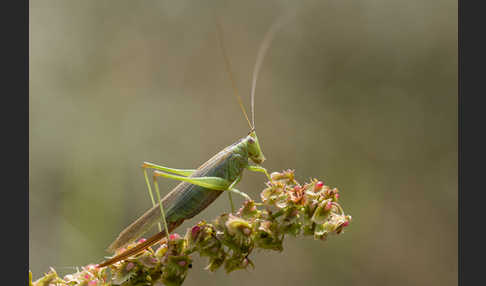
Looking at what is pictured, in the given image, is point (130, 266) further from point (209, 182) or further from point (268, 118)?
point (268, 118)

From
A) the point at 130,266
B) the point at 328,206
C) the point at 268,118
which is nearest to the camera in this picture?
the point at 130,266

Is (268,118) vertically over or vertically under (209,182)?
under

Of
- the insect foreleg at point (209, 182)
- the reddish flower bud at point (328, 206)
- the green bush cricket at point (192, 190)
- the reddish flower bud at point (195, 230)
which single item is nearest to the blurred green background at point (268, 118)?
the green bush cricket at point (192, 190)

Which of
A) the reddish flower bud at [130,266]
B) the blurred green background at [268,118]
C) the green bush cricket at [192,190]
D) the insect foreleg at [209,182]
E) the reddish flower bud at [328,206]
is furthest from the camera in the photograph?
the blurred green background at [268,118]

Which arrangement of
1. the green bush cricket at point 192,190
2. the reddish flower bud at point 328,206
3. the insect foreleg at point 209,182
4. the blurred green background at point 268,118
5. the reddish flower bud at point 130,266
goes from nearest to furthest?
the reddish flower bud at point 130,266 → the reddish flower bud at point 328,206 → the green bush cricket at point 192,190 → the insect foreleg at point 209,182 → the blurred green background at point 268,118

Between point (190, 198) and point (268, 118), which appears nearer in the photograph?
point (190, 198)

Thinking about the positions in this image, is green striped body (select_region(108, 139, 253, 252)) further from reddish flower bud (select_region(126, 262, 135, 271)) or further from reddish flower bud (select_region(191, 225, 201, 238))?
reddish flower bud (select_region(191, 225, 201, 238))

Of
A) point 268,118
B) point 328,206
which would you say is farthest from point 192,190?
point 268,118

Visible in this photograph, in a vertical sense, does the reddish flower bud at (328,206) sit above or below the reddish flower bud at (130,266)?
above

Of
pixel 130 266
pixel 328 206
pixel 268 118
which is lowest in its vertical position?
pixel 268 118

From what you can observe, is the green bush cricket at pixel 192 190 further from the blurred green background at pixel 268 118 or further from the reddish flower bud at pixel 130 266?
the blurred green background at pixel 268 118
